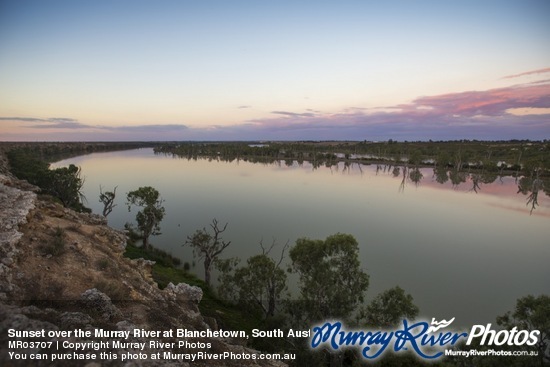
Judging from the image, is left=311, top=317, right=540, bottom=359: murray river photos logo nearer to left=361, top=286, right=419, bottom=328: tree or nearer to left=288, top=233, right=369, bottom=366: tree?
left=361, top=286, right=419, bottom=328: tree

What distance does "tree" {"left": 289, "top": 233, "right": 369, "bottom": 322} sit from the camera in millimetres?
15531

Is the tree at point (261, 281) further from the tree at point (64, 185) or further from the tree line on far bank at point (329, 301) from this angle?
the tree at point (64, 185)

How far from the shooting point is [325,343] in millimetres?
13211

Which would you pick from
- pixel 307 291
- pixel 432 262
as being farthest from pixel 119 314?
pixel 432 262

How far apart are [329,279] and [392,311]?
340 cm

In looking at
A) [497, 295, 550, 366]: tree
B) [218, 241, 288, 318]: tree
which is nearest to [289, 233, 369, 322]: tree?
[218, 241, 288, 318]: tree

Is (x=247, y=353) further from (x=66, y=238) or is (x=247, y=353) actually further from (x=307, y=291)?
(x=66, y=238)

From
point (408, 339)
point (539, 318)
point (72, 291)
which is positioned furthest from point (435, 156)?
point (72, 291)

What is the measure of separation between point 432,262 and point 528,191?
5074cm

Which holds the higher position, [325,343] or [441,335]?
[441,335]

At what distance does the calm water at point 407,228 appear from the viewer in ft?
70.8

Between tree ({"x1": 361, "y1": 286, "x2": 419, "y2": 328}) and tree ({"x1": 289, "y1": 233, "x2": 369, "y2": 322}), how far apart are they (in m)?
1.14

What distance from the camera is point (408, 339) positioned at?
12.5 meters

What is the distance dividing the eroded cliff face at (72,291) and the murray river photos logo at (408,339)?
381 centimetres
